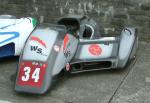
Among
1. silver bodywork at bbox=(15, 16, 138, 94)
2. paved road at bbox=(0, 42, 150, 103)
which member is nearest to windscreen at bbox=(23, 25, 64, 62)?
silver bodywork at bbox=(15, 16, 138, 94)

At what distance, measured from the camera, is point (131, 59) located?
19.6 ft

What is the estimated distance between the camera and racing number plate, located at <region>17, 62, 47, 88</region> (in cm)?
475

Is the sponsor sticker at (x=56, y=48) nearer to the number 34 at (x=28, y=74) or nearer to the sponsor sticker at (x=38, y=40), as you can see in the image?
the sponsor sticker at (x=38, y=40)

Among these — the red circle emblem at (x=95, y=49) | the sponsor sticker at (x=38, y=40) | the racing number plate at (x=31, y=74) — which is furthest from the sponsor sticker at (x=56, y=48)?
the red circle emblem at (x=95, y=49)

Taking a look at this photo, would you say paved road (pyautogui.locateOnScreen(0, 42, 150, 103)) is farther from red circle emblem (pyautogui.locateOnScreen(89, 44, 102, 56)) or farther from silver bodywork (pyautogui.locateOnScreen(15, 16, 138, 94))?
red circle emblem (pyautogui.locateOnScreen(89, 44, 102, 56))

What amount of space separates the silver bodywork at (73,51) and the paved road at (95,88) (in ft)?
0.37

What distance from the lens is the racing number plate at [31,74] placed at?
475 centimetres

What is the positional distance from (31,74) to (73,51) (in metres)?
0.92

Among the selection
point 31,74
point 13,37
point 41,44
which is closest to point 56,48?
point 41,44

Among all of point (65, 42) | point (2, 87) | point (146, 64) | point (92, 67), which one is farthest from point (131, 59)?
point (2, 87)

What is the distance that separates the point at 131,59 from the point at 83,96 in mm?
1468

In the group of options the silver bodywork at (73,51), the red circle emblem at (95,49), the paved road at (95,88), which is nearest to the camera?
the paved road at (95,88)

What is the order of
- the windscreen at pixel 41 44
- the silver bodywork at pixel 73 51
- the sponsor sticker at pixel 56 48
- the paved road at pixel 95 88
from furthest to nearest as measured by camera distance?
1. the sponsor sticker at pixel 56 48
2. the windscreen at pixel 41 44
3. the silver bodywork at pixel 73 51
4. the paved road at pixel 95 88

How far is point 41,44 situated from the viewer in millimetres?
5223
